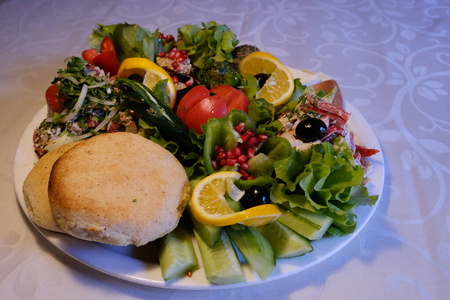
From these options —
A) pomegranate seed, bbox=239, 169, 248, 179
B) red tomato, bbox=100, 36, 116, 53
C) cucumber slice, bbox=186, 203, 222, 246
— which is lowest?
cucumber slice, bbox=186, 203, 222, 246

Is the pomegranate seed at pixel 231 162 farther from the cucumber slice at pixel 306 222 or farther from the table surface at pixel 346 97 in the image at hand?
the table surface at pixel 346 97

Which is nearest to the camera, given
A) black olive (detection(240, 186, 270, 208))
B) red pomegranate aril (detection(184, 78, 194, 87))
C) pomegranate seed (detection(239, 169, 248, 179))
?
black olive (detection(240, 186, 270, 208))

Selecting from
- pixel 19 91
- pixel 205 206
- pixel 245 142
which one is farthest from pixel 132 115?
pixel 19 91

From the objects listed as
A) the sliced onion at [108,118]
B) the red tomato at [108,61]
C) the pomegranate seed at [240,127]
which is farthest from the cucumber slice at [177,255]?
the red tomato at [108,61]

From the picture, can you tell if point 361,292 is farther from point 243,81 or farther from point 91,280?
point 243,81

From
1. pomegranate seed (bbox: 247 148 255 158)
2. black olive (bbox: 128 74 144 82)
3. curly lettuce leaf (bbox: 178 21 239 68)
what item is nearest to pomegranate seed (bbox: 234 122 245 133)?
pomegranate seed (bbox: 247 148 255 158)

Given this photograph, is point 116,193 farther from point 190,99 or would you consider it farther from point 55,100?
point 55,100

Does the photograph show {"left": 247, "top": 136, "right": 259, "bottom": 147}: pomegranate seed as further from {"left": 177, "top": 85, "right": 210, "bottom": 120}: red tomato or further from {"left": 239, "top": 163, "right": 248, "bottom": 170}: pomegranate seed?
{"left": 177, "top": 85, "right": 210, "bottom": 120}: red tomato
